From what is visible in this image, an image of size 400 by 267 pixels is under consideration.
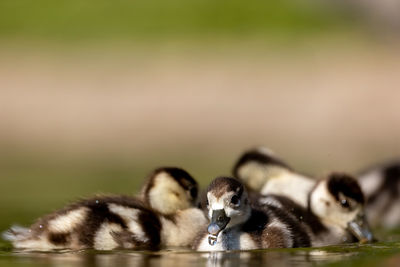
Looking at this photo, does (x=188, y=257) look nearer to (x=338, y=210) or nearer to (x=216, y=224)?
(x=216, y=224)

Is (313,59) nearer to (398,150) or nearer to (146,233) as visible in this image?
(398,150)

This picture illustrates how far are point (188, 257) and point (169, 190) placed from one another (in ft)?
3.24

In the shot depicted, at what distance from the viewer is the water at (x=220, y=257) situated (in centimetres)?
514

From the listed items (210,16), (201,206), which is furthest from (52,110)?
(201,206)

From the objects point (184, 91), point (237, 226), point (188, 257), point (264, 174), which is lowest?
point (188, 257)

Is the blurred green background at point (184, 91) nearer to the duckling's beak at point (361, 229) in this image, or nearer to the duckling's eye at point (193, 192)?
the duckling's eye at point (193, 192)

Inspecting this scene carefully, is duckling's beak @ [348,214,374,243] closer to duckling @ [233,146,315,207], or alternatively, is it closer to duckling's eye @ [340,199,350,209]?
duckling's eye @ [340,199,350,209]

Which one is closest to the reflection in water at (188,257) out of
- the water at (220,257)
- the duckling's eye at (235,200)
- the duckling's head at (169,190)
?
the water at (220,257)

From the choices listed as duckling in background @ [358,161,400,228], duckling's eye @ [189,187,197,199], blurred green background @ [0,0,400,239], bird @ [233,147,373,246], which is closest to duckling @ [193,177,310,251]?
bird @ [233,147,373,246]

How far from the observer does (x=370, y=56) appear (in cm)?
1652

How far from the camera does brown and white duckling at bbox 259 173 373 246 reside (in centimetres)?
647

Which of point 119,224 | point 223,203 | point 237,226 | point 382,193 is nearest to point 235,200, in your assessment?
point 223,203

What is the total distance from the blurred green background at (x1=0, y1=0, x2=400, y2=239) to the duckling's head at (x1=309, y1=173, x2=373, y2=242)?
2.04 metres

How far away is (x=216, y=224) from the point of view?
18.0ft
